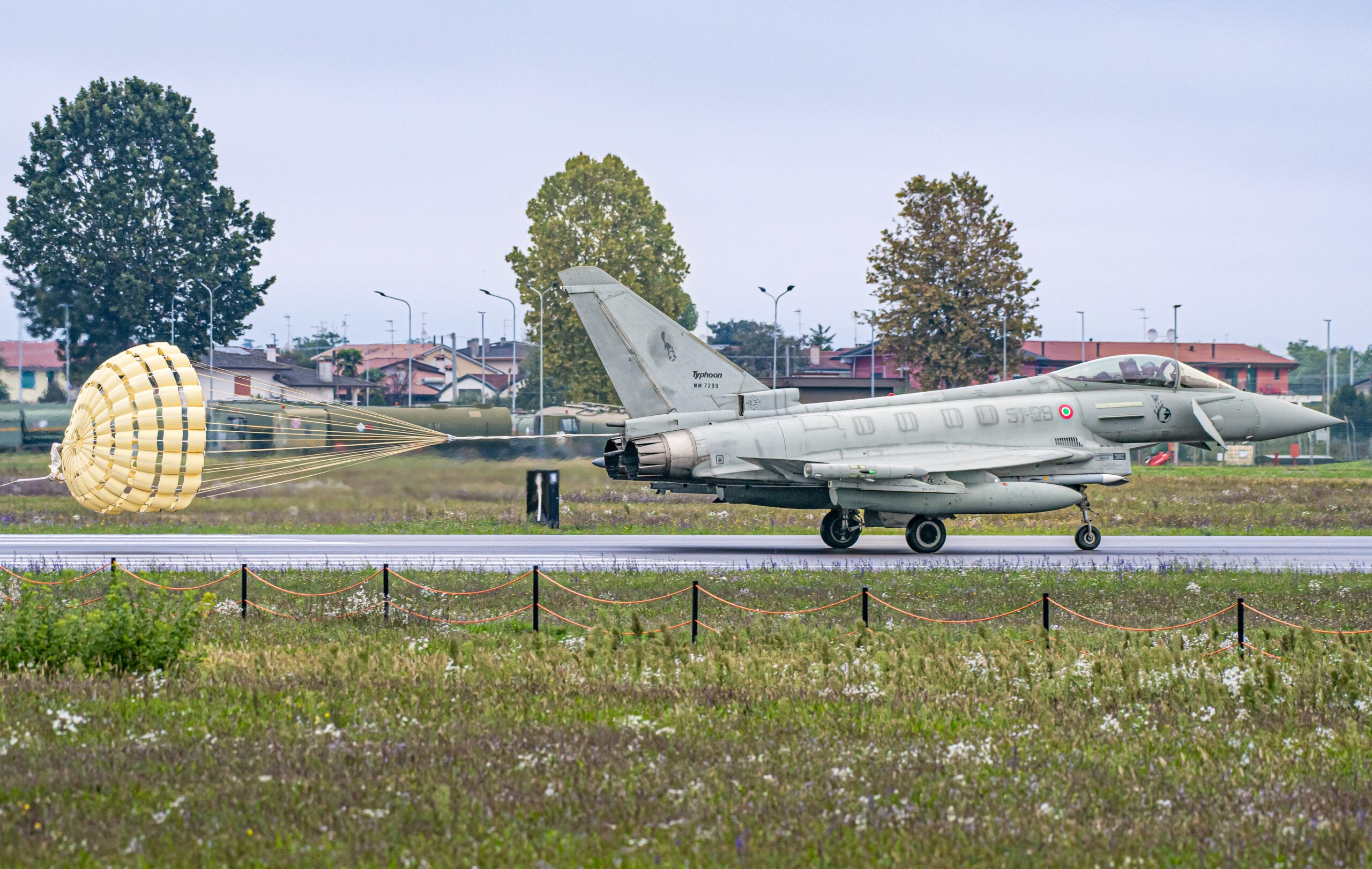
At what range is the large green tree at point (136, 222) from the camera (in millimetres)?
57562

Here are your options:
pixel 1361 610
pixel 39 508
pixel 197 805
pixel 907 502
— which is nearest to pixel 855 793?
pixel 197 805

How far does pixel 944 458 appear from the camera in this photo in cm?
2438

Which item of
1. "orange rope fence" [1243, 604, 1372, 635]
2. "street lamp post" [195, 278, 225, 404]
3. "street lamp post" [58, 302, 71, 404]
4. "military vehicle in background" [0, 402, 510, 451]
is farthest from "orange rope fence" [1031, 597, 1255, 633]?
"street lamp post" [195, 278, 225, 404]

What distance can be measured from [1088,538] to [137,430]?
60.3ft

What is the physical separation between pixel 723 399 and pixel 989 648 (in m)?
11.3

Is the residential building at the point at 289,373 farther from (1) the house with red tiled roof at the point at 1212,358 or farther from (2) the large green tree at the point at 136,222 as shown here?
(1) the house with red tiled roof at the point at 1212,358

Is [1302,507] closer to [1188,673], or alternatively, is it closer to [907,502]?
[907,502]

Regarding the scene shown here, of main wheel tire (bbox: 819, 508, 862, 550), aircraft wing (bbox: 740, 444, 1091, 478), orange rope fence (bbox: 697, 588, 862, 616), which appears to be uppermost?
aircraft wing (bbox: 740, 444, 1091, 478)

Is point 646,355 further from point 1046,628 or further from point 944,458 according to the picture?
point 1046,628

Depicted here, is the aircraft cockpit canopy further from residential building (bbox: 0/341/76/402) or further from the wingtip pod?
residential building (bbox: 0/341/76/402)

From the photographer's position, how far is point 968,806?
7957 millimetres

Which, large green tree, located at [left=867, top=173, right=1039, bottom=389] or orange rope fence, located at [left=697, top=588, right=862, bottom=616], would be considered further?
large green tree, located at [left=867, top=173, right=1039, bottom=389]

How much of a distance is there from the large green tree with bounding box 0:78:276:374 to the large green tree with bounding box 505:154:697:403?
14019mm

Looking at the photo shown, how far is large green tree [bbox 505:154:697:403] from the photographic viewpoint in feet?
198
